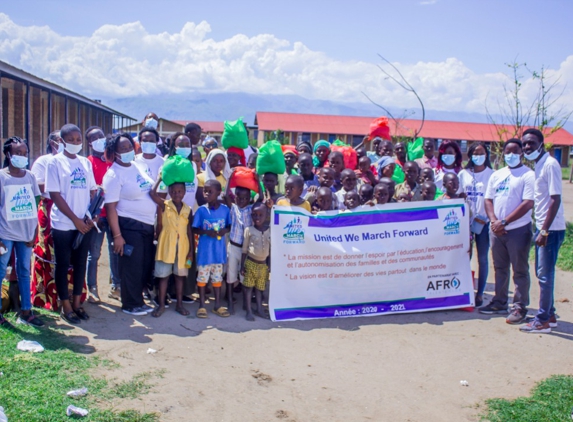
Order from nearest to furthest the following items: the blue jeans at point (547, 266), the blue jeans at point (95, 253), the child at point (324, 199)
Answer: the blue jeans at point (547, 266) → the child at point (324, 199) → the blue jeans at point (95, 253)

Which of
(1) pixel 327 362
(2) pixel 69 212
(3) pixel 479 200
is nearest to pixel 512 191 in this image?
(3) pixel 479 200

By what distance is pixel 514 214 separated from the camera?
20.3 feet

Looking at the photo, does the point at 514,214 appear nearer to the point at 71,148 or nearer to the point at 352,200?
the point at 352,200

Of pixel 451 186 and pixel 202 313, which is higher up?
pixel 451 186

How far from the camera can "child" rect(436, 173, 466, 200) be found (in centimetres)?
686

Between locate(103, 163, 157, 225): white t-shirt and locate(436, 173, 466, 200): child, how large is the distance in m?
3.62

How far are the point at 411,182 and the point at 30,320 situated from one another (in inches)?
194

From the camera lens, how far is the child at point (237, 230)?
245 inches

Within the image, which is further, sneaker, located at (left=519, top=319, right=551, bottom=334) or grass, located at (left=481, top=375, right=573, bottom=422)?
sneaker, located at (left=519, top=319, right=551, bottom=334)

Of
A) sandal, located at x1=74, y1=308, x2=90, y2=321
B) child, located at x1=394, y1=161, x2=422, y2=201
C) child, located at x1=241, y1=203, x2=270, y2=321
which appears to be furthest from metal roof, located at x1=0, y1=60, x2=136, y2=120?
child, located at x1=394, y1=161, x2=422, y2=201

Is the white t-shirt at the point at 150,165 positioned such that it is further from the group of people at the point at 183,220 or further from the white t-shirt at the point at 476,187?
the white t-shirt at the point at 476,187

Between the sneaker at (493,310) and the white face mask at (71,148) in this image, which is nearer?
the white face mask at (71,148)

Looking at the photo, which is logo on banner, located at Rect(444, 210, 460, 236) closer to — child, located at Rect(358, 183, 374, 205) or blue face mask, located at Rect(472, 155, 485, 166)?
blue face mask, located at Rect(472, 155, 485, 166)

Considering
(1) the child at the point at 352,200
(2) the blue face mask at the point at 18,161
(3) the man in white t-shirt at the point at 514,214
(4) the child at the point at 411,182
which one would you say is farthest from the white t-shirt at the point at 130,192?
(3) the man in white t-shirt at the point at 514,214
